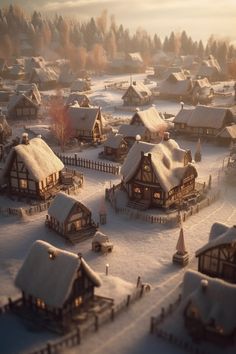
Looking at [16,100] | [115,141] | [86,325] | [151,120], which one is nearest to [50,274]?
[86,325]

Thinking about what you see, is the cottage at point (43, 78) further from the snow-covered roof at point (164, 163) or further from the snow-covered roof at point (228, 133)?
the snow-covered roof at point (164, 163)

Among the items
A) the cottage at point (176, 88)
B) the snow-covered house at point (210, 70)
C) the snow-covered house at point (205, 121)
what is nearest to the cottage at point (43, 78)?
the cottage at point (176, 88)

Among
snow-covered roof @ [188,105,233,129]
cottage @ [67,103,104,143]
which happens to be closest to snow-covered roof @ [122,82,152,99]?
snow-covered roof @ [188,105,233,129]

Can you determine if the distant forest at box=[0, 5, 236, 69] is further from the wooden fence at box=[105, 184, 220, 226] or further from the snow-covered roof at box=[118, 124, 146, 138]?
the wooden fence at box=[105, 184, 220, 226]

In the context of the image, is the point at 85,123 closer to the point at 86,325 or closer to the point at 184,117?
the point at 184,117

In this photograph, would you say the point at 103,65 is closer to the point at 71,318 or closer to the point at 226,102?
the point at 226,102

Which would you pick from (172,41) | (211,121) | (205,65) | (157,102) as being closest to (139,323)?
(211,121)
